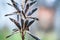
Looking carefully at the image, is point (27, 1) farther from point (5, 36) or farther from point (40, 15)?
point (5, 36)

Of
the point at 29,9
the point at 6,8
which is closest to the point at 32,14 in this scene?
the point at 29,9

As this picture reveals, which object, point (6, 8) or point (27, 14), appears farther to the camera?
point (6, 8)

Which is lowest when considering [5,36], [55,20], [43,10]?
[5,36]

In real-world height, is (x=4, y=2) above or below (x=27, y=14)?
above

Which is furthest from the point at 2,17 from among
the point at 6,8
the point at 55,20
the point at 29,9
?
the point at 55,20

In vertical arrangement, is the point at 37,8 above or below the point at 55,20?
above

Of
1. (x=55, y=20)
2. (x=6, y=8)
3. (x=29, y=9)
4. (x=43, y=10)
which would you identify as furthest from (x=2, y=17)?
(x=55, y=20)

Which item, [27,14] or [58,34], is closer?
[27,14]

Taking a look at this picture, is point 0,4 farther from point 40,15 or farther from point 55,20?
point 55,20
